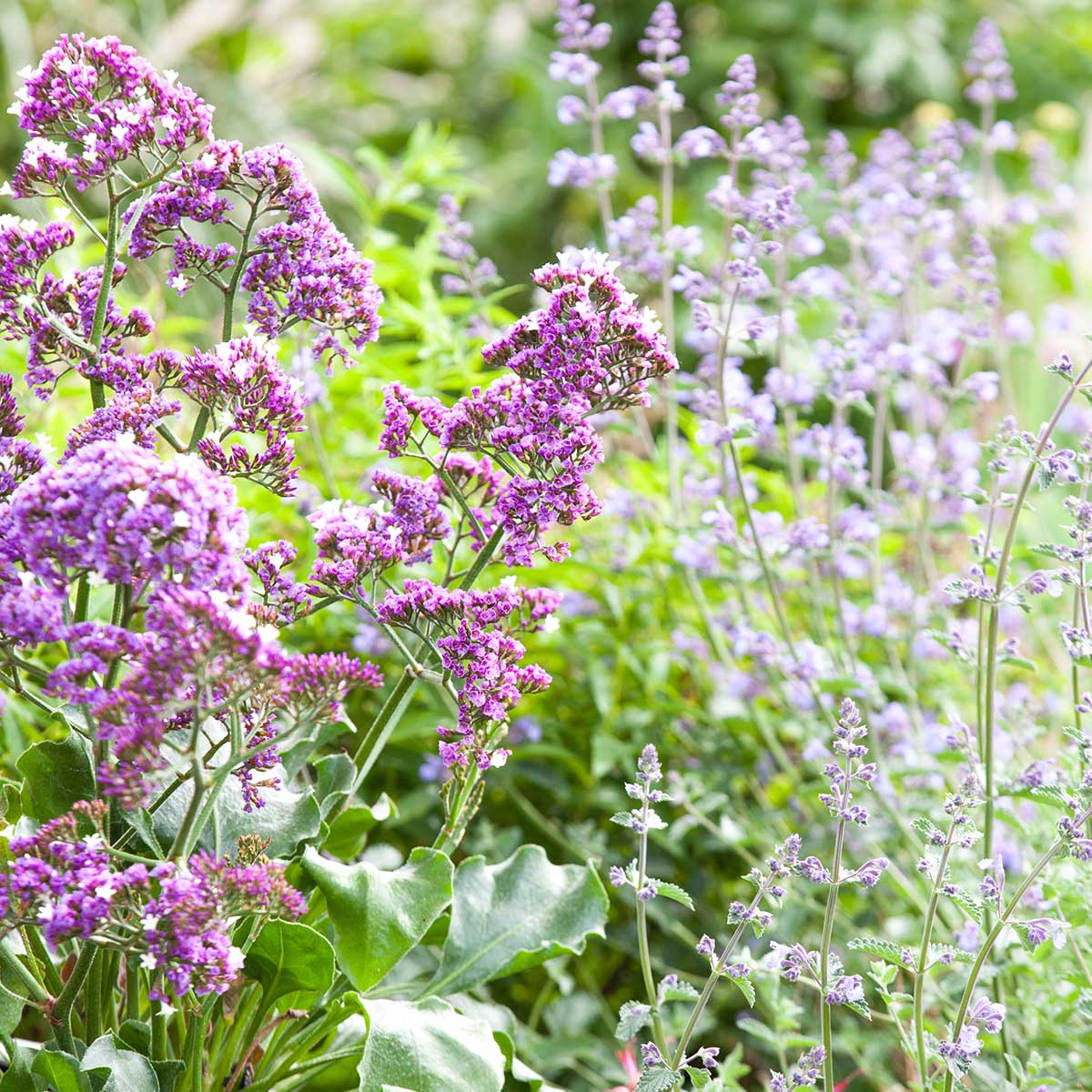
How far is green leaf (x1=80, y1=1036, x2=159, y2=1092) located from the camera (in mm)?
1095

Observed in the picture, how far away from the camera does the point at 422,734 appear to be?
6.73 ft

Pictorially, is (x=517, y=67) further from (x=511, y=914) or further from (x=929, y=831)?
(x=929, y=831)

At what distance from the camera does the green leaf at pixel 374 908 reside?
1.23 metres

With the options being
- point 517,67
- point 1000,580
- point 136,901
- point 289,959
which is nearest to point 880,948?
point 1000,580

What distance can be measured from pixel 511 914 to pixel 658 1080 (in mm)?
290

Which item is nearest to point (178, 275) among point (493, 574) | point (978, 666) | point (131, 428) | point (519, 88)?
point (131, 428)

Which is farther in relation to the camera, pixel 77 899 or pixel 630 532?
pixel 630 532

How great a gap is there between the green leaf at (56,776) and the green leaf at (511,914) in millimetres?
419

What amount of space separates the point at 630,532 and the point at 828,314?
2143 millimetres

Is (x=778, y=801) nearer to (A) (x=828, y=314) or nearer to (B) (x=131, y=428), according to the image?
(B) (x=131, y=428)

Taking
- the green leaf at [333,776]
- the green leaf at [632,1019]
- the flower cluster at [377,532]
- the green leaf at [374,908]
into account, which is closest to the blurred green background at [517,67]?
the green leaf at [333,776]

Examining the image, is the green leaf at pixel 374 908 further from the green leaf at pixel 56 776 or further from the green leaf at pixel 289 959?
the green leaf at pixel 56 776

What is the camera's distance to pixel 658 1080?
3.90 ft

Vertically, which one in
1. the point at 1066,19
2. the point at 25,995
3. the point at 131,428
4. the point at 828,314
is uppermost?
the point at 1066,19
